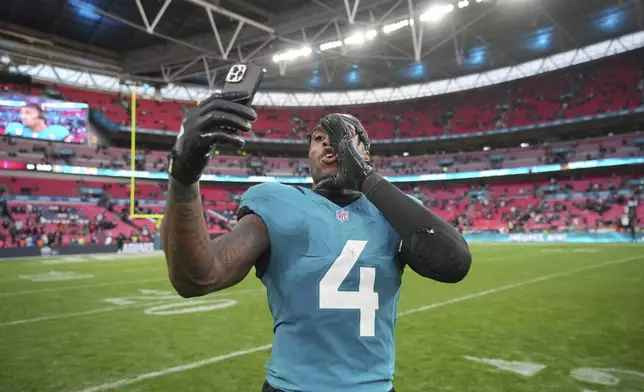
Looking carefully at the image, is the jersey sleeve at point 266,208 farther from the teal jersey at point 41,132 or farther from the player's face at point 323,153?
the teal jersey at point 41,132

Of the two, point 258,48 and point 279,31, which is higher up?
point 279,31

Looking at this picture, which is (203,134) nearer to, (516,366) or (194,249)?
(194,249)

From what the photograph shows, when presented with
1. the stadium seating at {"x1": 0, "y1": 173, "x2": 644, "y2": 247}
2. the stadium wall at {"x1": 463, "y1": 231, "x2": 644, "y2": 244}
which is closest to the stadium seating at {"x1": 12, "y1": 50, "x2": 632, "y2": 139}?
the stadium seating at {"x1": 0, "y1": 173, "x2": 644, "y2": 247}

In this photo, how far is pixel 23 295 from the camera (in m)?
8.71

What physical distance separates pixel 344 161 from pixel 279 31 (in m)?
16.7

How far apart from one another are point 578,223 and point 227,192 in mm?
28001

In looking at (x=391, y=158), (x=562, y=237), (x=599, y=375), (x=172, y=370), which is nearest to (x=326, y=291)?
(x=172, y=370)

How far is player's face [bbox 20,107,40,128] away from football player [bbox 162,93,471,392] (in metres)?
34.3

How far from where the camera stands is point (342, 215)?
67.9 inches

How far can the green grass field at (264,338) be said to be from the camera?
389 centimetres

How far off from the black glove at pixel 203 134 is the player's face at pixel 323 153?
513 mm

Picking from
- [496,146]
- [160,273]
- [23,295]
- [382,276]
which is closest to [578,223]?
[496,146]

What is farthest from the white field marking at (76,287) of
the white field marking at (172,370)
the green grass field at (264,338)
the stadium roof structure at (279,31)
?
the stadium roof structure at (279,31)

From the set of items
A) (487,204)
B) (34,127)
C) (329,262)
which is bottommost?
(487,204)
